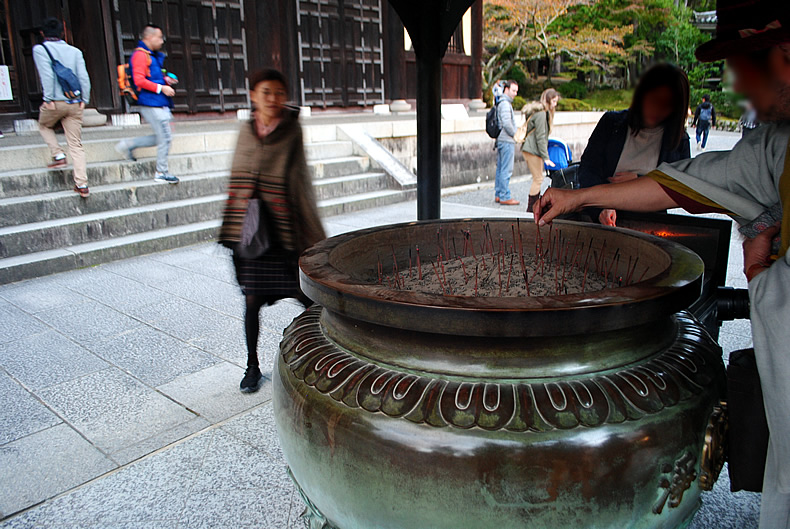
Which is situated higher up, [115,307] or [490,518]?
[490,518]

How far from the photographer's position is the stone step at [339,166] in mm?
7730

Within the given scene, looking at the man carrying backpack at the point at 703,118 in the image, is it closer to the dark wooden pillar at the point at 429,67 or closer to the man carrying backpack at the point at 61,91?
the dark wooden pillar at the point at 429,67

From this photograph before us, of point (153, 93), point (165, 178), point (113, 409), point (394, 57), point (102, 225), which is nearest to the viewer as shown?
point (113, 409)

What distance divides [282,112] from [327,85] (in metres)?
9.34

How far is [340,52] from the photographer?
11.5m

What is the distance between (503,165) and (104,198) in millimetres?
4860

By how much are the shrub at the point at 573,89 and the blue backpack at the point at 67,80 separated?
22502mm

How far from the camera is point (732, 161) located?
1.49 metres

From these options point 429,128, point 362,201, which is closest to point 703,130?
point 362,201

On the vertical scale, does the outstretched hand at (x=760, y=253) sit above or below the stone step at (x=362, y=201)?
above

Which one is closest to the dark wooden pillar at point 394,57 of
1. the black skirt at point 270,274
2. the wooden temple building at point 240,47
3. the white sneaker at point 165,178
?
the wooden temple building at point 240,47

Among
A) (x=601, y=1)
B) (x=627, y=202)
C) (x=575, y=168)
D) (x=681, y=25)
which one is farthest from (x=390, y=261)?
(x=601, y=1)

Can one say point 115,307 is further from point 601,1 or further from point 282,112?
point 601,1

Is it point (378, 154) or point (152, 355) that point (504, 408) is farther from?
point (378, 154)
